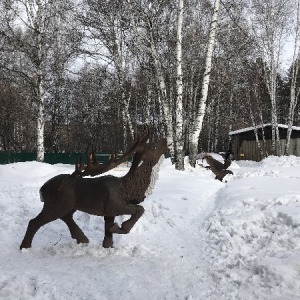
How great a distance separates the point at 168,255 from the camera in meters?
4.26

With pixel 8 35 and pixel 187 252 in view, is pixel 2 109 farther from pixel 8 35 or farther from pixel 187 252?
pixel 187 252

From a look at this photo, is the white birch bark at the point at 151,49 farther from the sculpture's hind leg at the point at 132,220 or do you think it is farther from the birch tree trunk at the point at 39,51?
the sculpture's hind leg at the point at 132,220

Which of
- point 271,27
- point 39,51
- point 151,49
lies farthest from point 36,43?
point 271,27

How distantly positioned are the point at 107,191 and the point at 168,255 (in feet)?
3.56

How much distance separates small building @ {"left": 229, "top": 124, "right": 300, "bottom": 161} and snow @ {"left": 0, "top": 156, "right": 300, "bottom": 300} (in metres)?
18.9

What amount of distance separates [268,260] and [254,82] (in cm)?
2140

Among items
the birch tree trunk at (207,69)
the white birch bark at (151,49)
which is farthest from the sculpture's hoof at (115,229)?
the birch tree trunk at (207,69)

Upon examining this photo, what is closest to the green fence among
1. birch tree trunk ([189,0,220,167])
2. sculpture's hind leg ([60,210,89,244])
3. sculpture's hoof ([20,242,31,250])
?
birch tree trunk ([189,0,220,167])

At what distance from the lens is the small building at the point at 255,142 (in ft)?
80.1

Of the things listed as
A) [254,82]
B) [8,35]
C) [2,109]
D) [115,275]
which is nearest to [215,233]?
[115,275]

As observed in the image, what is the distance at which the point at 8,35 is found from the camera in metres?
16.0

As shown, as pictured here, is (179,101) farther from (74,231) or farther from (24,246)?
(24,246)

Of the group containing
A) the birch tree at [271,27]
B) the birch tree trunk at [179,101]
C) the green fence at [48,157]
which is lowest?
the green fence at [48,157]

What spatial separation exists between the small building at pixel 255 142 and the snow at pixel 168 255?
18.9 metres
